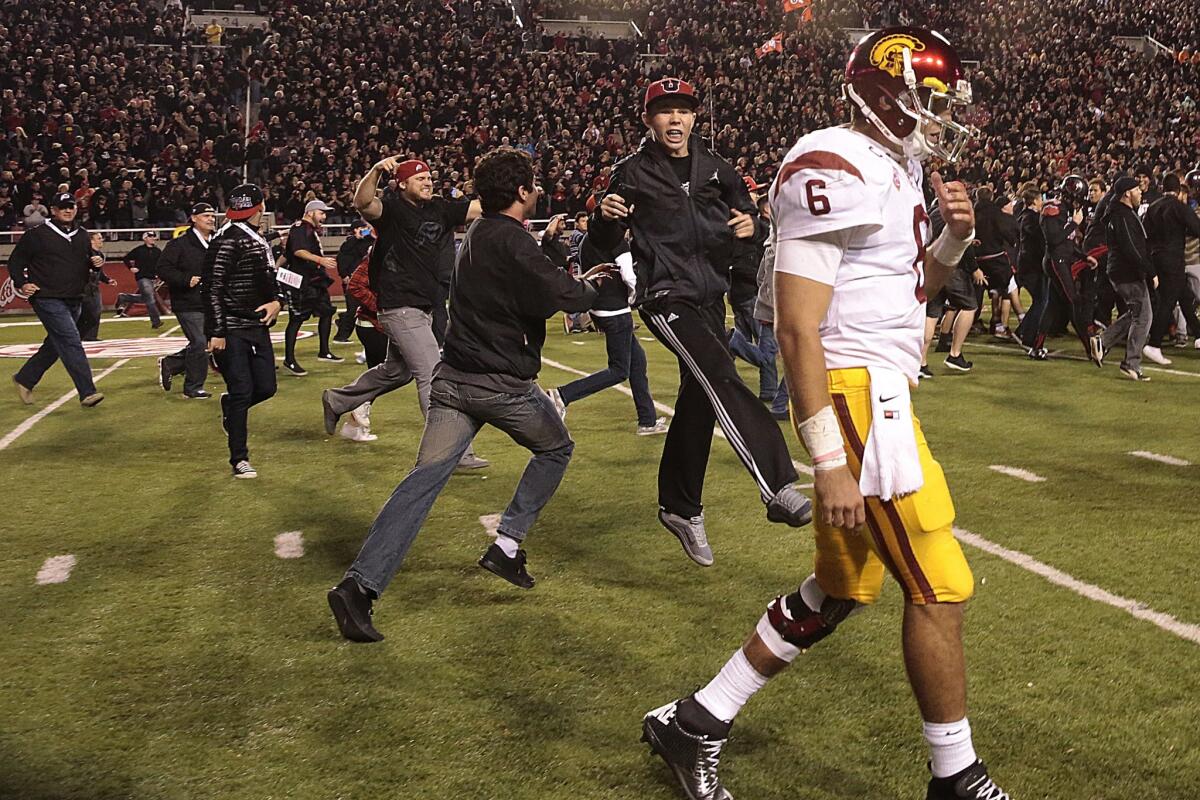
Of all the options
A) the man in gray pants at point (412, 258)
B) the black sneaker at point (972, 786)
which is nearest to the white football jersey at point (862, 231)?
the black sneaker at point (972, 786)

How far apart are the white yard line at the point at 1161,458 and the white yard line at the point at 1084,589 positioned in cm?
246

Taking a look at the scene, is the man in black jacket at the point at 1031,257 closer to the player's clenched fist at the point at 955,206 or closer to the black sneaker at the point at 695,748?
the player's clenched fist at the point at 955,206

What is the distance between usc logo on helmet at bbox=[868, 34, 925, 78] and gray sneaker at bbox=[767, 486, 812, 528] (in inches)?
90.0

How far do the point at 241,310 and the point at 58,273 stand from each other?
400 cm

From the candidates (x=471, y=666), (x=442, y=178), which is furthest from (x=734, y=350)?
(x=442, y=178)

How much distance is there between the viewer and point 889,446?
274 centimetres

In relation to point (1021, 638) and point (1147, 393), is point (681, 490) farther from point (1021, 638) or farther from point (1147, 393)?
point (1147, 393)

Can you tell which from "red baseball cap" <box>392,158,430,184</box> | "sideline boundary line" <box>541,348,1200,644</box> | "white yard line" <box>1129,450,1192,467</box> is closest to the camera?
"sideline boundary line" <box>541,348,1200,644</box>

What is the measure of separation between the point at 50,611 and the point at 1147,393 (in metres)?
9.20

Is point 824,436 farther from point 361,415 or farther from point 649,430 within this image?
point 361,415

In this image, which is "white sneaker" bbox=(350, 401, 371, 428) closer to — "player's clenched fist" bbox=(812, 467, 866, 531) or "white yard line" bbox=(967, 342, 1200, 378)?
"player's clenched fist" bbox=(812, 467, 866, 531)

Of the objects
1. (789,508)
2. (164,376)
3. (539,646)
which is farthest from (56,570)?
(164,376)

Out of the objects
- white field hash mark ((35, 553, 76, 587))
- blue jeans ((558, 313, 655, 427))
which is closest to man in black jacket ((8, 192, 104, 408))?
blue jeans ((558, 313, 655, 427))

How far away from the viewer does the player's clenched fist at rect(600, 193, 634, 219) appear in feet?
17.2
